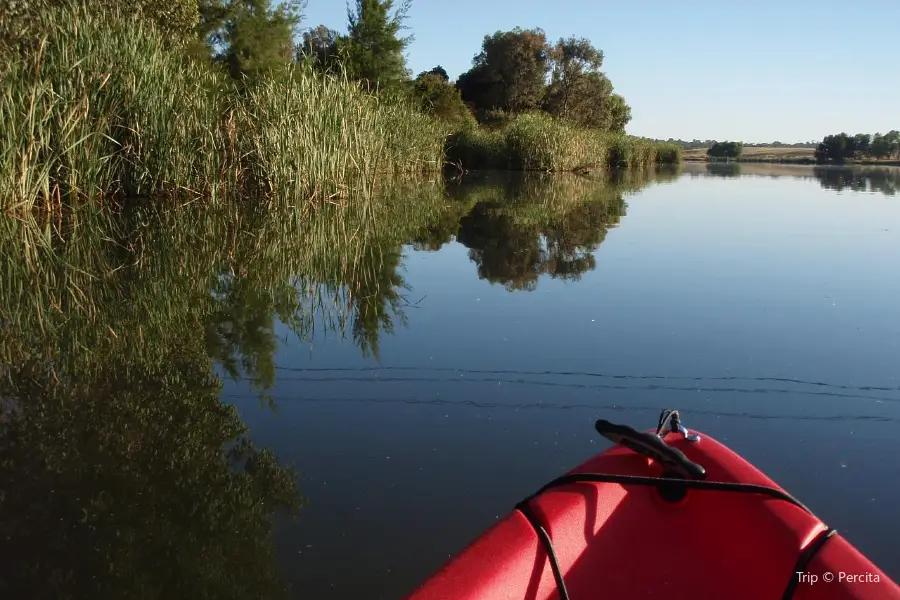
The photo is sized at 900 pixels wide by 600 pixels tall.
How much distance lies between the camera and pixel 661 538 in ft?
4.46

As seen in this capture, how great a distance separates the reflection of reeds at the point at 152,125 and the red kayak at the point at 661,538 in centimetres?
644

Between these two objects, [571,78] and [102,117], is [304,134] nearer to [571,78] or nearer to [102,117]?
Result: [102,117]

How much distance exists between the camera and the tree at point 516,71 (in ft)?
115

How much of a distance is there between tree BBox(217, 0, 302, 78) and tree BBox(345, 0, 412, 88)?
3853 mm

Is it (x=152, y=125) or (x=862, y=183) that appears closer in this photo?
(x=152, y=125)

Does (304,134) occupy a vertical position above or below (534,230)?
above

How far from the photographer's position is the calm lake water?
1867 mm

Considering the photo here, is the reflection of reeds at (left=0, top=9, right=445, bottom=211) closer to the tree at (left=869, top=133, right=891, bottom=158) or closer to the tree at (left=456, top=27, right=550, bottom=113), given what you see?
the tree at (left=456, top=27, right=550, bottom=113)

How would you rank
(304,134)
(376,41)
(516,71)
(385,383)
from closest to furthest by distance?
1. (385,383)
2. (304,134)
3. (376,41)
4. (516,71)

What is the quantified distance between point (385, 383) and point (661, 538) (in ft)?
6.02

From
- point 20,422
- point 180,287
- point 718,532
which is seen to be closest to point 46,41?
point 180,287

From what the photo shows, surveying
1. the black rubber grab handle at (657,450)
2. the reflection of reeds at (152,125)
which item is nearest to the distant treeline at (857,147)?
the reflection of reeds at (152,125)

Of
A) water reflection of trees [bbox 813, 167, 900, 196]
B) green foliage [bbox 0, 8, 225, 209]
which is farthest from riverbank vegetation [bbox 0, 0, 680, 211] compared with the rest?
water reflection of trees [bbox 813, 167, 900, 196]

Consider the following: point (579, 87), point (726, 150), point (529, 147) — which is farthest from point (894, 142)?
point (529, 147)
